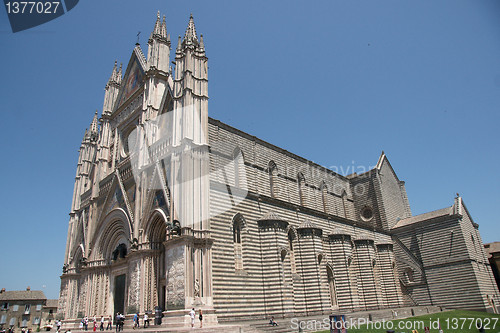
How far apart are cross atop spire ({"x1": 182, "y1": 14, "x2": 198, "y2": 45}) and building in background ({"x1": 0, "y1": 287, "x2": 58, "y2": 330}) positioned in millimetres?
37981

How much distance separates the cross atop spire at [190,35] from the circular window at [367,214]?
22.7 meters

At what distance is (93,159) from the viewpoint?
31.2 m

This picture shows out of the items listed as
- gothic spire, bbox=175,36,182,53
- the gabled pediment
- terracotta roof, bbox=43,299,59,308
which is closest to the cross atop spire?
gothic spire, bbox=175,36,182,53

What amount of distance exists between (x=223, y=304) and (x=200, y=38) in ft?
51.6

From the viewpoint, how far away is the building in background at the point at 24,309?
42.4 m

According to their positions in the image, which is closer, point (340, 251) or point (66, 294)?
point (340, 251)

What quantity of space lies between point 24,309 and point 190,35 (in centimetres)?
4197

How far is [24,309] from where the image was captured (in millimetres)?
44031

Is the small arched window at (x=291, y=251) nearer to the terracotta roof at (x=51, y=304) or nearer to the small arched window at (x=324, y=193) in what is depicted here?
the small arched window at (x=324, y=193)

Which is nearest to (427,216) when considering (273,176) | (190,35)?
(273,176)

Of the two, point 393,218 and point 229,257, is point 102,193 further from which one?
point 393,218

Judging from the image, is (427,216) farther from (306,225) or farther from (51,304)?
(51,304)

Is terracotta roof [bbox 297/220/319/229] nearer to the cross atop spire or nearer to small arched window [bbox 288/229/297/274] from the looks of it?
small arched window [bbox 288/229/297/274]

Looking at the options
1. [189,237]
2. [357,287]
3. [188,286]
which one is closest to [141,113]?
[189,237]
